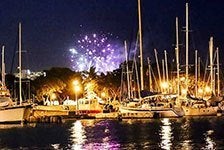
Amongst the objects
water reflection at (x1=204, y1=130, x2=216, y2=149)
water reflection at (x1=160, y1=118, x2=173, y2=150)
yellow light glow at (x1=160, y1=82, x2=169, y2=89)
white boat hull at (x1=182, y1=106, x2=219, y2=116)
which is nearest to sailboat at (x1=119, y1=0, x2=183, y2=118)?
white boat hull at (x1=182, y1=106, x2=219, y2=116)

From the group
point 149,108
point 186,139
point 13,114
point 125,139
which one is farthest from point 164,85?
point 186,139

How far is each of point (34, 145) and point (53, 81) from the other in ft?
293

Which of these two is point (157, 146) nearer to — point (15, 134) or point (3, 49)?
point (15, 134)

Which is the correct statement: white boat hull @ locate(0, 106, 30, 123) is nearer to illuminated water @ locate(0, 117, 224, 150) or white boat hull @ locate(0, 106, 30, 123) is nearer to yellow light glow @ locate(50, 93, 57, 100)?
illuminated water @ locate(0, 117, 224, 150)

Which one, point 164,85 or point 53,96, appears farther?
point 53,96

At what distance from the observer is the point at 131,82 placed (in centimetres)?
11731

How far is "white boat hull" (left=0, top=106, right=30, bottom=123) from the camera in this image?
80.2 m

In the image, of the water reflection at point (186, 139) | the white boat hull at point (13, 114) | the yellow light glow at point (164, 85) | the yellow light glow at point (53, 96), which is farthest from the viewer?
the yellow light glow at point (53, 96)

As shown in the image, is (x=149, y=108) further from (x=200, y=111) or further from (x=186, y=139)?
(x=186, y=139)

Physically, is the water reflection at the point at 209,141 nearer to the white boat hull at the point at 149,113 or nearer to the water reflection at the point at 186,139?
the water reflection at the point at 186,139

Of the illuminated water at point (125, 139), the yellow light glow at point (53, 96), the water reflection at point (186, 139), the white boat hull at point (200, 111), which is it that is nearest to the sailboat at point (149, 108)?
the white boat hull at point (200, 111)

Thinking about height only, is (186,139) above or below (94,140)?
below

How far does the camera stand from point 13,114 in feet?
265

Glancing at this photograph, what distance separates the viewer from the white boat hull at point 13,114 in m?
80.2
